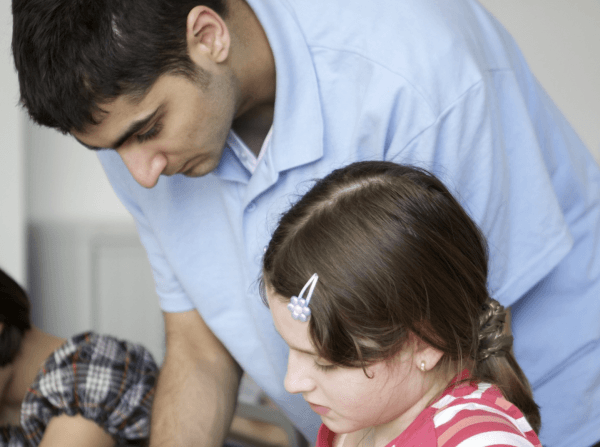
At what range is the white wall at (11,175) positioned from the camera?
2.60 m

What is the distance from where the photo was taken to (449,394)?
2.84 ft

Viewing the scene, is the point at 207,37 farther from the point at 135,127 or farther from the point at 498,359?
the point at 498,359

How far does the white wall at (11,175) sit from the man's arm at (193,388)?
1563 millimetres

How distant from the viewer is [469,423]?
0.77m

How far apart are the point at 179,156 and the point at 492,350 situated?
1.98 feet

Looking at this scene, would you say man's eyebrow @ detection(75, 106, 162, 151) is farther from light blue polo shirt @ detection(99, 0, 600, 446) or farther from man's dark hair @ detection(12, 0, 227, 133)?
light blue polo shirt @ detection(99, 0, 600, 446)

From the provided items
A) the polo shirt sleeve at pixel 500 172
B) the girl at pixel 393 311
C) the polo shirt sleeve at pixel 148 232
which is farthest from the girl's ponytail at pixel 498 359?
the polo shirt sleeve at pixel 148 232

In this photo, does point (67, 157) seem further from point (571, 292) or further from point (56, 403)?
point (571, 292)

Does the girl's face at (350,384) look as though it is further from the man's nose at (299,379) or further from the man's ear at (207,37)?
the man's ear at (207,37)

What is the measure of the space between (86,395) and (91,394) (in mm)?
12

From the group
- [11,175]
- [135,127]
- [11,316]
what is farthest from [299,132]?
[11,175]

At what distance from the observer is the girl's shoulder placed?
1.48 m

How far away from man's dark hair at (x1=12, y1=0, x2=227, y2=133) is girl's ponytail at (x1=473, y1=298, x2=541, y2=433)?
61 centimetres

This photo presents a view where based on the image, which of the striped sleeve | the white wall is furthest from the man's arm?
the white wall
